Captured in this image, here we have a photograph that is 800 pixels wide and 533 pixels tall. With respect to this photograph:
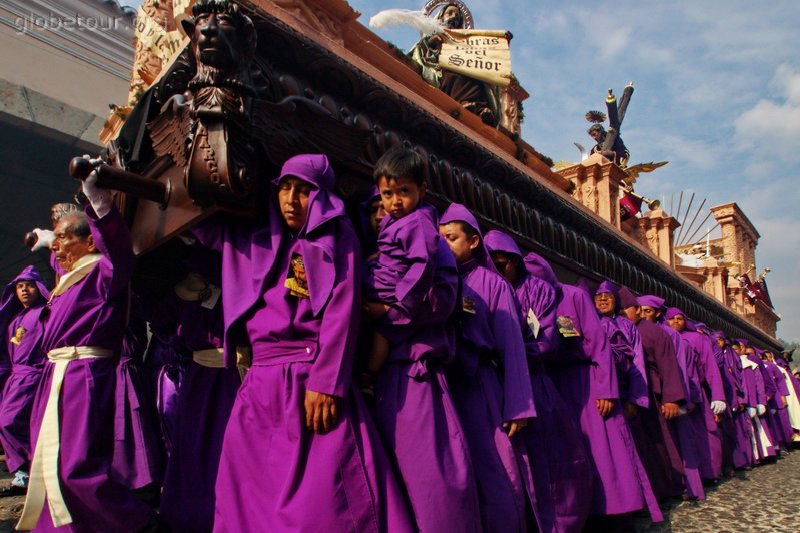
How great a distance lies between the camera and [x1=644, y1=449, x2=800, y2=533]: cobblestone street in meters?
3.42

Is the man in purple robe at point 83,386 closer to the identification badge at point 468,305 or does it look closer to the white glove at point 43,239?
the white glove at point 43,239

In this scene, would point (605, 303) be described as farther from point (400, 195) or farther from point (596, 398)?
point (400, 195)

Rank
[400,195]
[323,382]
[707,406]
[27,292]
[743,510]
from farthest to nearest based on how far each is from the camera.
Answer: [707,406] → [27,292] → [743,510] → [400,195] → [323,382]

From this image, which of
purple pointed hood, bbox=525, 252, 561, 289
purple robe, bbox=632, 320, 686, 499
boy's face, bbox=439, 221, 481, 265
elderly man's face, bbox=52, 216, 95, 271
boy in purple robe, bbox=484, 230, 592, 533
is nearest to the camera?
boy in purple robe, bbox=484, 230, 592, 533

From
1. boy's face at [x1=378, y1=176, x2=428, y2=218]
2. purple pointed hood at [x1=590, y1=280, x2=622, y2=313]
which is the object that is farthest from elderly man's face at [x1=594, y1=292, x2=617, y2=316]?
boy's face at [x1=378, y1=176, x2=428, y2=218]

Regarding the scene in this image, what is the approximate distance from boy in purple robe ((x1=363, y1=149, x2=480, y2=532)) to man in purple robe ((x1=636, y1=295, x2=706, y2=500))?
10.7ft

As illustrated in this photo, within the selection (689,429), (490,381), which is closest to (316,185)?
(490,381)

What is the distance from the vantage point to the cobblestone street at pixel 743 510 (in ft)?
11.2

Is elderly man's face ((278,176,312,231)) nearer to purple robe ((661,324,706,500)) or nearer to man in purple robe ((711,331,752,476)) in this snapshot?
purple robe ((661,324,706,500))

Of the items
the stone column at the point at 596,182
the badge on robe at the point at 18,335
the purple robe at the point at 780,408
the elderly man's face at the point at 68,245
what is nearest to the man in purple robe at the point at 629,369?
the elderly man's face at the point at 68,245

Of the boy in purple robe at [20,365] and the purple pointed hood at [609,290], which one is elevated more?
the purple pointed hood at [609,290]

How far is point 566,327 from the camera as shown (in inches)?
137

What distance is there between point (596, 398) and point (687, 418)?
6.97 ft

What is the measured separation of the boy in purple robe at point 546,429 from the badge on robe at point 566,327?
186 millimetres
